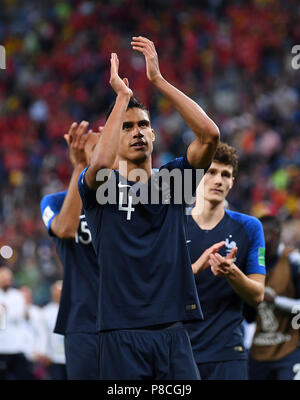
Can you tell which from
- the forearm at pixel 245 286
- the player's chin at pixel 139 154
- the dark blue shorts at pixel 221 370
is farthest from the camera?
the dark blue shorts at pixel 221 370

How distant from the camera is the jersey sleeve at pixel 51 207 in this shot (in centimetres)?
496

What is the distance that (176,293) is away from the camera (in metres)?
3.41

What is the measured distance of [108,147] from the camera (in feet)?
11.0

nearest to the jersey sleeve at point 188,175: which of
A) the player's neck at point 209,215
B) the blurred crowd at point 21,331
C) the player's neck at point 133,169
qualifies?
the player's neck at point 133,169

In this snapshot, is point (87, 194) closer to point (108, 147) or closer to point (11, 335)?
point (108, 147)

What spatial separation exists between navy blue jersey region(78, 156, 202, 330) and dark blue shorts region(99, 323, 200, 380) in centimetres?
6

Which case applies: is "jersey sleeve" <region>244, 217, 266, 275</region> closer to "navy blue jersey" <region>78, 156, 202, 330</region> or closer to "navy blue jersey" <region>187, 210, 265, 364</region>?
"navy blue jersey" <region>187, 210, 265, 364</region>

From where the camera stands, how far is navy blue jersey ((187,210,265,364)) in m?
4.54

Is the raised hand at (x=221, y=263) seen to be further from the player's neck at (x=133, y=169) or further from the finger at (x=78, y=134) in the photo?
the finger at (x=78, y=134)

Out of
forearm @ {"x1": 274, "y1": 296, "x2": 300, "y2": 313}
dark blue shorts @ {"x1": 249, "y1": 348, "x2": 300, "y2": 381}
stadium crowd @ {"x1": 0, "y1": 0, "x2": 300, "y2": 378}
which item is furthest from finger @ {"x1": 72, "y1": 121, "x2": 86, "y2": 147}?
stadium crowd @ {"x1": 0, "y1": 0, "x2": 300, "y2": 378}

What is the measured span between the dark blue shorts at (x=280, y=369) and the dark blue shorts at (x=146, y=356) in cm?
252

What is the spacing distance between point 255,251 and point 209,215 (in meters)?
0.42

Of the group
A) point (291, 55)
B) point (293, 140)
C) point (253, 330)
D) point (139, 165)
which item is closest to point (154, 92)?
point (291, 55)

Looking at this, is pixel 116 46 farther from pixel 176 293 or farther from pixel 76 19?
pixel 176 293
